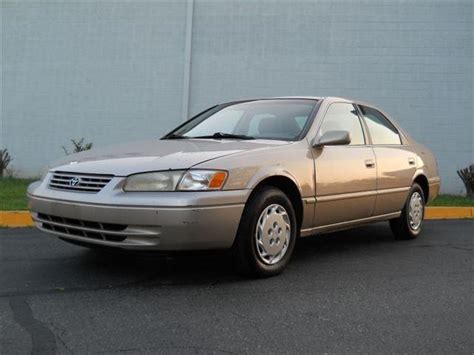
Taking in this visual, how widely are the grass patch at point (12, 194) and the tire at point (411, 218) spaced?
4.50m

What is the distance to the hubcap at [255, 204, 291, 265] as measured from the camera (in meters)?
3.89

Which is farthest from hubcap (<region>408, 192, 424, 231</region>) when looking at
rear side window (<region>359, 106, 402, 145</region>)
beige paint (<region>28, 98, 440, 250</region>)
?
beige paint (<region>28, 98, 440, 250</region>)

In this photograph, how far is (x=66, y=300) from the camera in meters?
3.44

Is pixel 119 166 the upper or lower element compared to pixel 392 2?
lower

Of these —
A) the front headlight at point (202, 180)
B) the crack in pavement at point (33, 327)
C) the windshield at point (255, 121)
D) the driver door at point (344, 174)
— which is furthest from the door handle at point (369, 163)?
the crack in pavement at point (33, 327)

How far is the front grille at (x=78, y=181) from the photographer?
3652mm

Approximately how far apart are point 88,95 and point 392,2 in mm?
6569

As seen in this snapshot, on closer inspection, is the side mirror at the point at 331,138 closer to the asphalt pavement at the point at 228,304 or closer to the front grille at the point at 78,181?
the asphalt pavement at the point at 228,304

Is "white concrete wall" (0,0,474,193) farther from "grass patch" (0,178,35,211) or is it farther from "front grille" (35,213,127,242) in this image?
"front grille" (35,213,127,242)

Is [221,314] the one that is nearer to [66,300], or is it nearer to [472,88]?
[66,300]

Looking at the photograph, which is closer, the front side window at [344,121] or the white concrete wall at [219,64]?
the front side window at [344,121]

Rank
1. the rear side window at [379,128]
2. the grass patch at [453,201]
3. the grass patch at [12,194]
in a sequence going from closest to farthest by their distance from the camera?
the rear side window at [379,128], the grass patch at [12,194], the grass patch at [453,201]

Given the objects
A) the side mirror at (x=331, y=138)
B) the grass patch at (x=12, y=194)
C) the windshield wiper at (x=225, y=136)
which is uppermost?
the side mirror at (x=331, y=138)

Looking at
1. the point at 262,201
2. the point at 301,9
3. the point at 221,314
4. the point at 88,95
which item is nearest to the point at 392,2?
the point at 301,9
